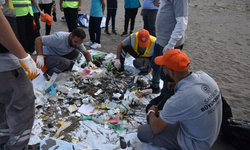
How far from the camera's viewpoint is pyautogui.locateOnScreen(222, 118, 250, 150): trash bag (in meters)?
1.95

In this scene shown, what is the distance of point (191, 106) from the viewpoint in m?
1.41

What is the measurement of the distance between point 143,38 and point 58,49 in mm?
1606

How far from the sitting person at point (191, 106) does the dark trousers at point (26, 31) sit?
3.35 metres

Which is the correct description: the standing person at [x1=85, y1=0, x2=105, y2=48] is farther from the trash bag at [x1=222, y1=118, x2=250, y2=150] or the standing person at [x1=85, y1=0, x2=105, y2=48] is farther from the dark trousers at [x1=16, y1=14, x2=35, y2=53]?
the trash bag at [x1=222, y1=118, x2=250, y2=150]

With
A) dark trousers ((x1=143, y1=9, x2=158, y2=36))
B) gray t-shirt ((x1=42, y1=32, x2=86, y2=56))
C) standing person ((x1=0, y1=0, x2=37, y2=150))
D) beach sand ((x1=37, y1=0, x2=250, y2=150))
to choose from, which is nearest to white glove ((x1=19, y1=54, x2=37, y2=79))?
standing person ((x1=0, y1=0, x2=37, y2=150))

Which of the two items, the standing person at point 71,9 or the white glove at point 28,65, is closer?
the white glove at point 28,65

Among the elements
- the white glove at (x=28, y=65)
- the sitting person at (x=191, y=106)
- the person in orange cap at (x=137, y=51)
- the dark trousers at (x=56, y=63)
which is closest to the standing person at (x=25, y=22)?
the dark trousers at (x=56, y=63)

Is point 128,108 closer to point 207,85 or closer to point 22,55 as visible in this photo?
point 207,85

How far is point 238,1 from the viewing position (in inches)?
620

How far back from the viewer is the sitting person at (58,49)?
110 inches

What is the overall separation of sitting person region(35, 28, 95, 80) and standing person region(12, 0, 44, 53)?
3.29 feet

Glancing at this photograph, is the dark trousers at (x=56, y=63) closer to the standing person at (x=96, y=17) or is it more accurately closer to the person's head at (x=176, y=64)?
the standing person at (x=96, y=17)

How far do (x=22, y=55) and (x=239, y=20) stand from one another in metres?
10.9

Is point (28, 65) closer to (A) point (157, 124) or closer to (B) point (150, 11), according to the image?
(A) point (157, 124)
